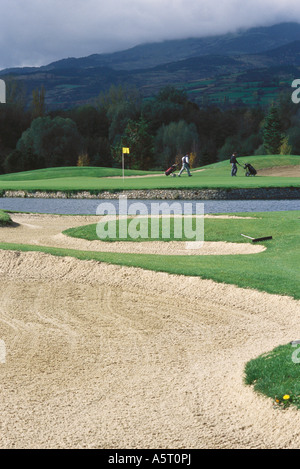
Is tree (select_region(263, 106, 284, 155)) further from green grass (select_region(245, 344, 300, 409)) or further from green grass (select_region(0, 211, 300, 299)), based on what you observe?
green grass (select_region(245, 344, 300, 409))

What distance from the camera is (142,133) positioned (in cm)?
8088

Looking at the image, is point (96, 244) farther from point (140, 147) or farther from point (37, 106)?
point (37, 106)

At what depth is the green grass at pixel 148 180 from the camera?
37.7m

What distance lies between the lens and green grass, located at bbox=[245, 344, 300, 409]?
6.64 m

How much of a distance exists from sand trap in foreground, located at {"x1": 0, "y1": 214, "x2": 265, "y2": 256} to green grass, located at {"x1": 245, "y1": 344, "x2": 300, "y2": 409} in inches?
351

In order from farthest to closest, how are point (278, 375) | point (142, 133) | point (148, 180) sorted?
1. point (142, 133)
2. point (148, 180)
3. point (278, 375)

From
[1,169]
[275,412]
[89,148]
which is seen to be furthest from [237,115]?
[275,412]

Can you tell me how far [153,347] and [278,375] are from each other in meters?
2.60

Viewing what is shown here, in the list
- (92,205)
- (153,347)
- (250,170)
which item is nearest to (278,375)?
(153,347)

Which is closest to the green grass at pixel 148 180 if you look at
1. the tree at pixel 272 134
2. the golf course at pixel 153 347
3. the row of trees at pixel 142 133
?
the golf course at pixel 153 347

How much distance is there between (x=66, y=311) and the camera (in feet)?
37.0

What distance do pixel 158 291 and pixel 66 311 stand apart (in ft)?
7.32

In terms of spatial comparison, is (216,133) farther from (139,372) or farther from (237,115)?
(139,372)

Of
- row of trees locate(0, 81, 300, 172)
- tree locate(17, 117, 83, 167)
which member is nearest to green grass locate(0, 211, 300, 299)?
row of trees locate(0, 81, 300, 172)
